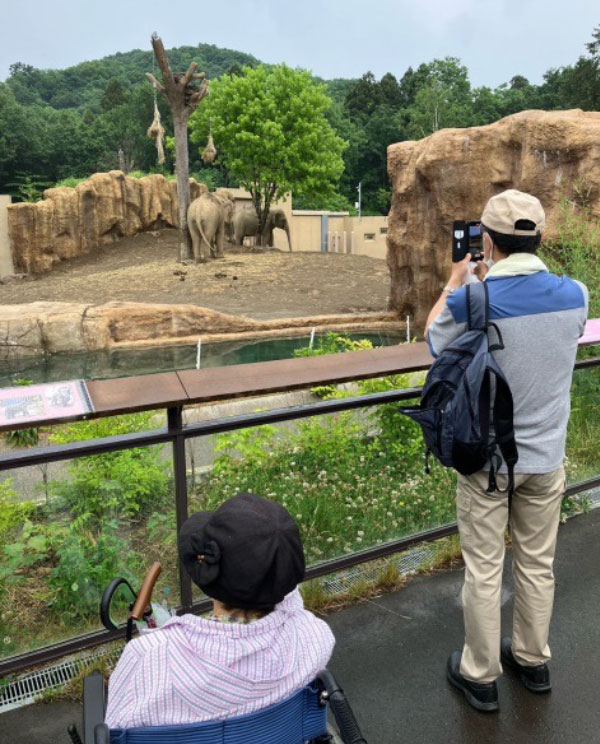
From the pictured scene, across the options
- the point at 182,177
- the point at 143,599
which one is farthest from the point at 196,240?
the point at 143,599

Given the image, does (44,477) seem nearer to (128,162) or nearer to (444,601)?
(444,601)

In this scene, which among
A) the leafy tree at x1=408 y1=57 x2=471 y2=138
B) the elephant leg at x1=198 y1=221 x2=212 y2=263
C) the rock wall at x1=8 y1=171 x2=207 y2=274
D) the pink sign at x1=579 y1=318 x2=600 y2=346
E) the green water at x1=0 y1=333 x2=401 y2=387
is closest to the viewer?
the pink sign at x1=579 y1=318 x2=600 y2=346

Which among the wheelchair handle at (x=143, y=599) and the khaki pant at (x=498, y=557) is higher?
the wheelchair handle at (x=143, y=599)

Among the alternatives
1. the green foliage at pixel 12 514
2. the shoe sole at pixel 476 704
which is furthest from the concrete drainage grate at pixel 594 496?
the green foliage at pixel 12 514

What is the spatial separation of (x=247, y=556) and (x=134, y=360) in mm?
14125

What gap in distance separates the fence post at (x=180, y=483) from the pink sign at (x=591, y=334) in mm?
1648

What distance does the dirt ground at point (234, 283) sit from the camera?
19.8 meters

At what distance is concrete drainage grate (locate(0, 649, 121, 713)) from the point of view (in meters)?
2.32

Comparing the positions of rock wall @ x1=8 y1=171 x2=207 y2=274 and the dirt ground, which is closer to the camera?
the dirt ground

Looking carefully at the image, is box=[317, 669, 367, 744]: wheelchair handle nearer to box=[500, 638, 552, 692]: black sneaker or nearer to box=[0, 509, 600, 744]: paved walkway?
box=[0, 509, 600, 744]: paved walkway

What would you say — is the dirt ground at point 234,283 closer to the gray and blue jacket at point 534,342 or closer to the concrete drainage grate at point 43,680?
the concrete drainage grate at point 43,680

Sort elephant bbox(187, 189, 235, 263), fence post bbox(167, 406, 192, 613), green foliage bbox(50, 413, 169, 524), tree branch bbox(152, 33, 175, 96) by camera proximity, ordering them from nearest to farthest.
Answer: fence post bbox(167, 406, 192, 613) < green foliage bbox(50, 413, 169, 524) < tree branch bbox(152, 33, 175, 96) < elephant bbox(187, 189, 235, 263)

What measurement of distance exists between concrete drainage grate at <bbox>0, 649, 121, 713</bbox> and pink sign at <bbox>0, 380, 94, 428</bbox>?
0.97m

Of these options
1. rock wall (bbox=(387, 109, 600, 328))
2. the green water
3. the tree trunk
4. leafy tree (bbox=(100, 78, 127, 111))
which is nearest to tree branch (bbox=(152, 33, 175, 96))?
the tree trunk
